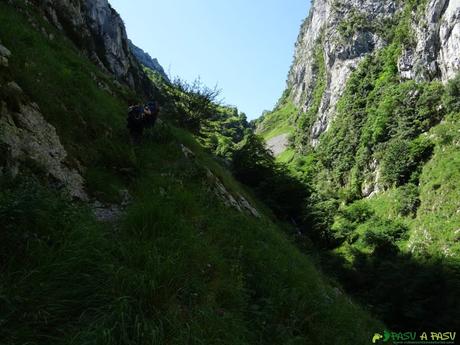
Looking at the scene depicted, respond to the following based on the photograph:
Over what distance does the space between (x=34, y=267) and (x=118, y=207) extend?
12.0 ft

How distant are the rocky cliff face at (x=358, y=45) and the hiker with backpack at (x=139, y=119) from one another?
70.9 meters

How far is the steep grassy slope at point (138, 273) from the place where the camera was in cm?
379

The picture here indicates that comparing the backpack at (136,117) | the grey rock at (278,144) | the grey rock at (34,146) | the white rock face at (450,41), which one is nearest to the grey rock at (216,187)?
the backpack at (136,117)

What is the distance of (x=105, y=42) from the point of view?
46.6m

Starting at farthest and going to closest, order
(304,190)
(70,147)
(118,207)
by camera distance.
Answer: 1. (304,190)
2. (70,147)
3. (118,207)

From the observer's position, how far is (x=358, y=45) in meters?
112

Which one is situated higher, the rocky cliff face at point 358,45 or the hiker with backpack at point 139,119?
the rocky cliff face at point 358,45

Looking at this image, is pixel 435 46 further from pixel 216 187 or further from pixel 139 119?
pixel 139 119

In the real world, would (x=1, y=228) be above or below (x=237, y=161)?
below

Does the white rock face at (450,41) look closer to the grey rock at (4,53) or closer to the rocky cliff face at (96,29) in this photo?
the rocky cliff face at (96,29)

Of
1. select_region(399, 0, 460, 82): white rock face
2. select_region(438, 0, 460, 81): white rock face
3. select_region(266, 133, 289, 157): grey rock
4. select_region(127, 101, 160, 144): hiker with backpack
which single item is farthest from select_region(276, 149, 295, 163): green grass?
select_region(127, 101, 160, 144): hiker with backpack

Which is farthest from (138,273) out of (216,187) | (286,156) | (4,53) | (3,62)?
(286,156)

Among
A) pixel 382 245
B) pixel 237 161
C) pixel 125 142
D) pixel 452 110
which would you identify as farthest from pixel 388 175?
pixel 125 142

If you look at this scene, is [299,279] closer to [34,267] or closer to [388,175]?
[34,267]
